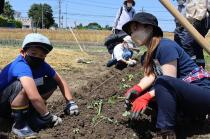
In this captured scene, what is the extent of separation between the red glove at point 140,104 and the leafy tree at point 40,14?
76324 mm

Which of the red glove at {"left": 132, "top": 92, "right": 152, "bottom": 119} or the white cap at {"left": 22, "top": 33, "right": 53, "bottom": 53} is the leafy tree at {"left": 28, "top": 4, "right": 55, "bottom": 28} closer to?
the white cap at {"left": 22, "top": 33, "right": 53, "bottom": 53}

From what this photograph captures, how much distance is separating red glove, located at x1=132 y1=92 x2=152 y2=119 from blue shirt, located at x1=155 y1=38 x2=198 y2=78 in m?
0.32

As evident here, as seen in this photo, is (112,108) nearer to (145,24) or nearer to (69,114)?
(69,114)

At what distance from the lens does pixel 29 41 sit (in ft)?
14.0

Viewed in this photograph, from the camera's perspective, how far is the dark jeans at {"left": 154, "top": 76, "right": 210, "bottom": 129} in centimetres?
341

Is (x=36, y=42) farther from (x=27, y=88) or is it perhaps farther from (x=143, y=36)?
(x=143, y=36)

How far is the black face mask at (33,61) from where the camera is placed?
4.30 metres

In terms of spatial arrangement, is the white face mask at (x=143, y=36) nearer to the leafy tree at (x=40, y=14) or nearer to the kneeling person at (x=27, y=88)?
the kneeling person at (x=27, y=88)

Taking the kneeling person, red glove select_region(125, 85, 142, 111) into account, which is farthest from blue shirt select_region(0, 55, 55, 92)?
red glove select_region(125, 85, 142, 111)

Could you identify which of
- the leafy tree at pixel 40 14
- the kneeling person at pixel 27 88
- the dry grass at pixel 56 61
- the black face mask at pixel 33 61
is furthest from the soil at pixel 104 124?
the leafy tree at pixel 40 14

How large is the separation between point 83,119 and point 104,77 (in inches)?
126

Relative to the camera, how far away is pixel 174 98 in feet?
11.3

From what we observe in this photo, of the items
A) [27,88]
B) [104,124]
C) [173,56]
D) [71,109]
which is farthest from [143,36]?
[71,109]

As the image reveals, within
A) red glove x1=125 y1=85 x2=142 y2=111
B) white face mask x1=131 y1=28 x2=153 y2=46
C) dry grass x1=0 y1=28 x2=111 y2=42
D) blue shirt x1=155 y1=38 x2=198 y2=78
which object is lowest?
dry grass x1=0 y1=28 x2=111 y2=42
